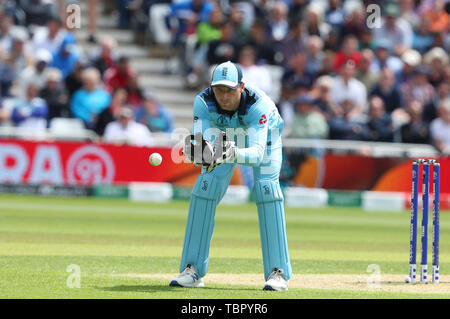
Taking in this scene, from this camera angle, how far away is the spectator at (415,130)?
810 inches

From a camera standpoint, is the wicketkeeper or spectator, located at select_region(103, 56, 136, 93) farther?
spectator, located at select_region(103, 56, 136, 93)

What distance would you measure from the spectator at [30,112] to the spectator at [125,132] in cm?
126

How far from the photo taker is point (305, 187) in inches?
788

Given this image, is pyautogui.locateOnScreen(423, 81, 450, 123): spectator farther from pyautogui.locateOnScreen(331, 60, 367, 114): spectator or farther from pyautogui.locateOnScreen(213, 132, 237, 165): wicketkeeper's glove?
pyautogui.locateOnScreen(213, 132, 237, 165): wicketkeeper's glove

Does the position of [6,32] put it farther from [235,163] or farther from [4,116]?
[235,163]

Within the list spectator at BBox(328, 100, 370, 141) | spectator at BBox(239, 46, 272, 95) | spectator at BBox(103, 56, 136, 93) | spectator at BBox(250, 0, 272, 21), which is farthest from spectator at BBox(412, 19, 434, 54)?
spectator at BBox(103, 56, 136, 93)

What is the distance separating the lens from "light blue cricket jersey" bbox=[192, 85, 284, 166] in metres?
8.56

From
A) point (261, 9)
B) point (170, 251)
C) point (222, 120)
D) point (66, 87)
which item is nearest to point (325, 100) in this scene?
point (261, 9)

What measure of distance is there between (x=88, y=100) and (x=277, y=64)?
488 centimetres

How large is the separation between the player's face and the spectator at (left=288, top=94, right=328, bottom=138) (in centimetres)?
1147

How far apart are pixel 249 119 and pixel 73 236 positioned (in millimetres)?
5519

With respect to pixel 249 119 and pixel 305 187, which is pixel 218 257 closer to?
pixel 249 119

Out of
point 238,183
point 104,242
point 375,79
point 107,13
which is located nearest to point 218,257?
point 104,242

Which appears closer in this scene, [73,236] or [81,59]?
[73,236]
